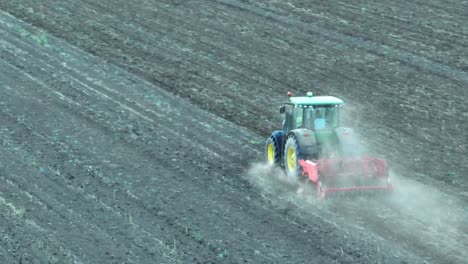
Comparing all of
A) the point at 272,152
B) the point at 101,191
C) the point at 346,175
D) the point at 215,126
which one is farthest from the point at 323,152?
the point at 215,126

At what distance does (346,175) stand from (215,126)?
17.6ft

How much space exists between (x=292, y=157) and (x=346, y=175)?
1349 mm

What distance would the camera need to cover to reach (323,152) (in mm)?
17781

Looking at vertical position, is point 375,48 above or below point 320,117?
below

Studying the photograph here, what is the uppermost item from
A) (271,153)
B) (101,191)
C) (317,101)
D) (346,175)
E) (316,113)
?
(317,101)

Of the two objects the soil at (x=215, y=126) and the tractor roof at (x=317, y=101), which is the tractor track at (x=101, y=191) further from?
the tractor roof at (x=317, y=101)

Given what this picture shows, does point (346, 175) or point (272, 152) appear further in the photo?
point (272, 152)

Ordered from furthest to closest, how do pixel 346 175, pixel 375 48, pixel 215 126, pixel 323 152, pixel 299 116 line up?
pixel 375 48 → pixel 215 126 → pixel 299 116 → pixel 323 152 → pixel 346 175

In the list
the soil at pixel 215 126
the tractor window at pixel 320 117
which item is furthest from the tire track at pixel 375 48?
the tractor window at pixel 320 117

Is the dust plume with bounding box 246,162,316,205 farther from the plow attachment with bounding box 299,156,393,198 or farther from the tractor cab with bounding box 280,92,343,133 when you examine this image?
the tractor cab with bounding box 280,92,343,133

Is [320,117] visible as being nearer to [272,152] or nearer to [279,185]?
[272,152]

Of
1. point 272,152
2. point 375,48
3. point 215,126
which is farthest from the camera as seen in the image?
point 375,48

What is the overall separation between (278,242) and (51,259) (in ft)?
12.4

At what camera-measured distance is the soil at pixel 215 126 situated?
15.3m
